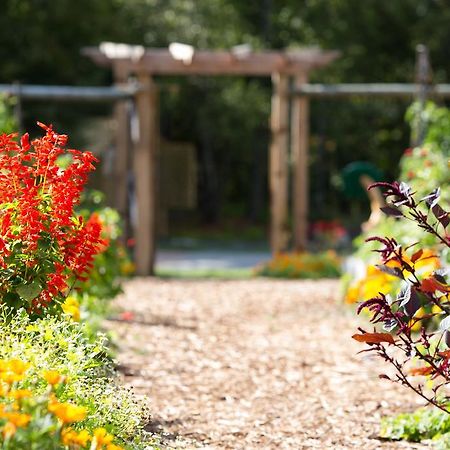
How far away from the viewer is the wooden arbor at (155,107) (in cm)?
1105

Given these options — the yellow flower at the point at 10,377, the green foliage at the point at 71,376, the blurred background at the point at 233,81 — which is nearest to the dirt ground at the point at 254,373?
the green foliage at the point at 71,376

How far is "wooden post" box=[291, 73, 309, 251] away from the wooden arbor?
1cm

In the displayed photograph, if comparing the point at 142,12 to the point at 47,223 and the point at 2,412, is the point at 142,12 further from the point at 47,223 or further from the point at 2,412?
the point at 2,412

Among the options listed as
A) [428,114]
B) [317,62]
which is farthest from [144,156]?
[428,114]

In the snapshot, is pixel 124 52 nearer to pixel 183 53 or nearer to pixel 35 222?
pixel 183 53

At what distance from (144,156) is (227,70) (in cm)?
148

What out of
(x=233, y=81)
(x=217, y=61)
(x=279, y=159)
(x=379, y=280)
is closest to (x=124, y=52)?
(x=217, y=61)

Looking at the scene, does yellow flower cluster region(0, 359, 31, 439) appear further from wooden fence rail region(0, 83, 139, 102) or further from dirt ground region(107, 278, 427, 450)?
wooden fence rail region(0, 83, 139, 102)

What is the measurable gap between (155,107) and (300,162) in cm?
187

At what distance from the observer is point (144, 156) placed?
11023 mm

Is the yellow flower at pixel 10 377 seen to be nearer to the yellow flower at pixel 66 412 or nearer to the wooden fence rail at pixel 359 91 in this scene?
the yellow flower at pixel 66 412

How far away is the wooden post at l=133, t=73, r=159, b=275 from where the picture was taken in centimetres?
1102

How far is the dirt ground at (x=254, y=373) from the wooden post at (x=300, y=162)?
3043mm

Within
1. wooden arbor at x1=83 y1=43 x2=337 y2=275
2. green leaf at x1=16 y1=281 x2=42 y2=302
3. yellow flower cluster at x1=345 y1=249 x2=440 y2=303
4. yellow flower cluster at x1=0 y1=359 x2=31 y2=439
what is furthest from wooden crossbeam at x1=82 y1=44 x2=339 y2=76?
yellow flower cluster at x1=0 y1=359 x2=31 y2=439
